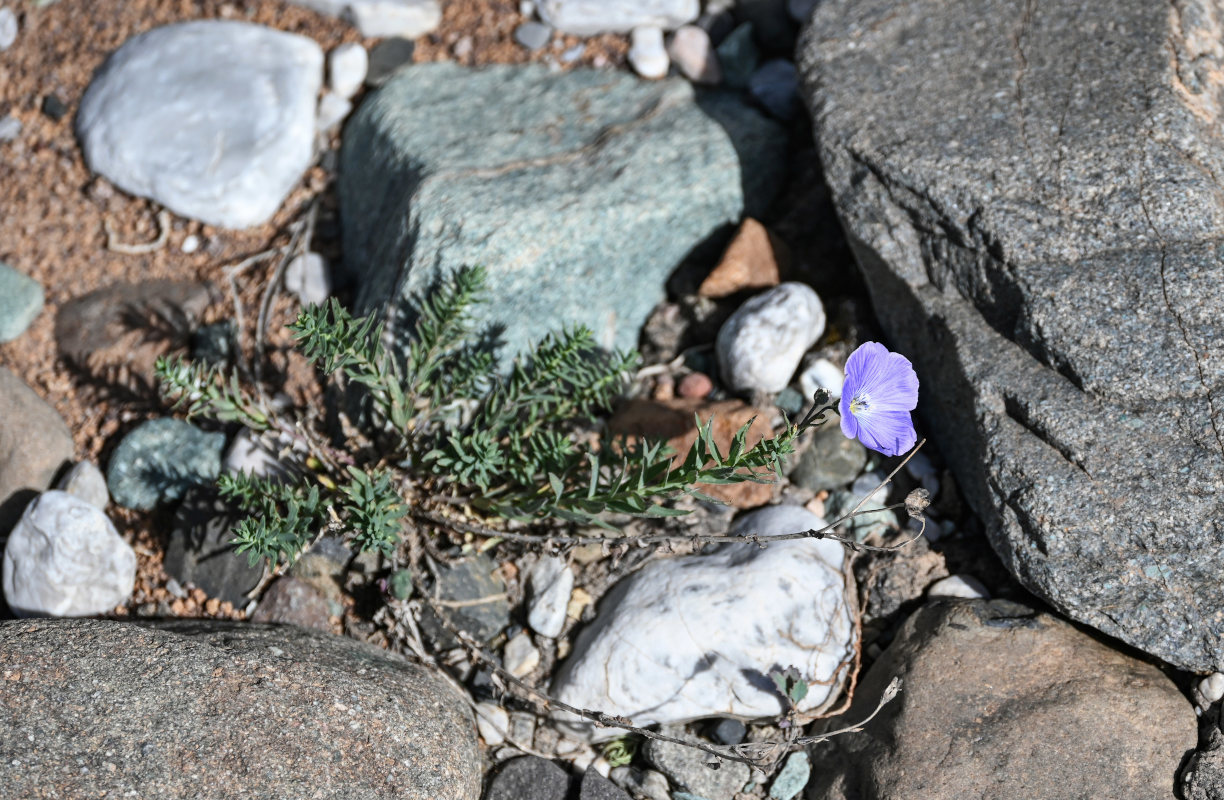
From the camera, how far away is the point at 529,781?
3.01 metres

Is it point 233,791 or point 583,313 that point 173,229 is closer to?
point 583,313

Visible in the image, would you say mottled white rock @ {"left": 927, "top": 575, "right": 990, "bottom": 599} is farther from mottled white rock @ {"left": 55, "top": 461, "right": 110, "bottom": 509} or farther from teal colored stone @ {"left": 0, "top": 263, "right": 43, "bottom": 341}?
teal colored stone @ {"left": 0, "top": 263, "right": 43, "bottom": 341}

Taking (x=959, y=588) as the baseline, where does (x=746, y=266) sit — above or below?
above

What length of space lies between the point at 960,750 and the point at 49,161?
14.3 feet

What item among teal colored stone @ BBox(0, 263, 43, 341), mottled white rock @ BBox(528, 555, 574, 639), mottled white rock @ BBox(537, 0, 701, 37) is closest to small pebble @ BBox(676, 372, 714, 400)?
mottled white rock @ BBox(528, 555, 574, 639)

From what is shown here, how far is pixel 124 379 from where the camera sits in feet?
12.7

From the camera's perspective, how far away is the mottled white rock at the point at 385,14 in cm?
452

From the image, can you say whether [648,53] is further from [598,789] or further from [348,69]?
[598,789]

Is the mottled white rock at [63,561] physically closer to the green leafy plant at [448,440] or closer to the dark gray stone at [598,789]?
the green leafy plant at [448,440]

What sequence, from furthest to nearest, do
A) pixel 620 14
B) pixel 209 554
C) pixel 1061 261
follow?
pixel 620 14
pixel 209 554
pixel 1061 261

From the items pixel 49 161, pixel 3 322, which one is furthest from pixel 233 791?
pixel 49 161

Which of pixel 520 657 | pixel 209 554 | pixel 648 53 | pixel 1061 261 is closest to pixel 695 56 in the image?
pixel 648 53

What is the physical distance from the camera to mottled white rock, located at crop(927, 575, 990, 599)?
3213 millimetres

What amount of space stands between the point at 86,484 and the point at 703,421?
2.26 m
